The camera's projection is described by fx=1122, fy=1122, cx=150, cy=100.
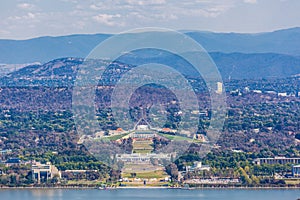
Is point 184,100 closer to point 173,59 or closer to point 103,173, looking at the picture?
point 103,173

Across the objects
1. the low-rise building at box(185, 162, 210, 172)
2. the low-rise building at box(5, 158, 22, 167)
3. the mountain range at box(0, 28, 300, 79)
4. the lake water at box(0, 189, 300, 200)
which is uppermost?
the mountain range at box(0, 28, 300, 79)

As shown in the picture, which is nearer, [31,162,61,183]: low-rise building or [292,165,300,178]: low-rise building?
[31,162,61,183]: low-rise building

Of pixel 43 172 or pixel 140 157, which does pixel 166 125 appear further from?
pixel 43 172

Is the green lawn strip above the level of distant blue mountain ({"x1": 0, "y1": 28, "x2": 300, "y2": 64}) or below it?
below

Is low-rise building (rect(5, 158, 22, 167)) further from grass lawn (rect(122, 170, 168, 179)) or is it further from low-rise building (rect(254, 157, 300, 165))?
low-rise building (rect(254, 157, 300, 165))

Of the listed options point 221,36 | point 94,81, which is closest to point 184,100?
point 94,81

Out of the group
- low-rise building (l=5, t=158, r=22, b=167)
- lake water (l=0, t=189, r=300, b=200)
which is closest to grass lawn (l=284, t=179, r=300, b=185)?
lake water (l=0, t=189, r=300, b=200)
